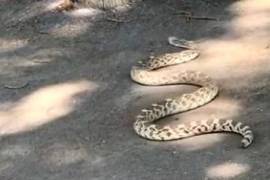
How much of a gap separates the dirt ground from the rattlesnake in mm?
84

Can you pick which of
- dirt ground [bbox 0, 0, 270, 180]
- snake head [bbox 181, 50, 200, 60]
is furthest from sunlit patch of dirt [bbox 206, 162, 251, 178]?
snake head [bbox 181, 50, 200, 60]

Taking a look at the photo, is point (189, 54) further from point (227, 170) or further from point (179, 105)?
point (227, 170)

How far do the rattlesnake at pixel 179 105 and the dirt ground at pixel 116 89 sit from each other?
84 mm

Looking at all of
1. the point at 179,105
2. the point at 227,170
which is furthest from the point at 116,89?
the point at 227,170

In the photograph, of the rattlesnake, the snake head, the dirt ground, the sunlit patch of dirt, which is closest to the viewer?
the sunlit patch of dirt

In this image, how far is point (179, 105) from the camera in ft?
27.2

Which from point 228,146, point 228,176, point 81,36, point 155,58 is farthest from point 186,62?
point 228,176

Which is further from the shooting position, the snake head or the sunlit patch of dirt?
the snake head

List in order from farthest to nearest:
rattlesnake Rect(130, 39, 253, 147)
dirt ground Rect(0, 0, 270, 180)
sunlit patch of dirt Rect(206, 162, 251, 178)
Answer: rattlesnake Rect(130, 39, 253, 147)
dirt ground Rect(0, 0, 270, 180)
sunlit patch of dirt Rect(206, 162, 251, 178)

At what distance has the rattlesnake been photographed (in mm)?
7602

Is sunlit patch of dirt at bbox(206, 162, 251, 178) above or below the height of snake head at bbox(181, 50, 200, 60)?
above

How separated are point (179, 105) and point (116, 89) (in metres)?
1.25

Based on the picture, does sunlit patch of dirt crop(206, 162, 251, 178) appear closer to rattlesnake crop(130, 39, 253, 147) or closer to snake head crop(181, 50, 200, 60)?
rattlesnake crop(130, 39, 253, 147)

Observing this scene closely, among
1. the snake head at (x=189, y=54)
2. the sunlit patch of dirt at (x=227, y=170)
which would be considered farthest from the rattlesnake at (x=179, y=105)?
the sunlit patch of dirt at (x=227, y=170)
